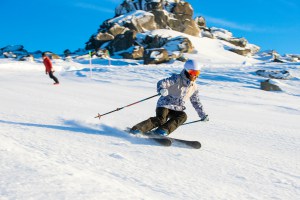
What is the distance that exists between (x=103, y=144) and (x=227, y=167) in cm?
Result: 148

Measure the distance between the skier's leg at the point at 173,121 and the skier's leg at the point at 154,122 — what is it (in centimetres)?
11

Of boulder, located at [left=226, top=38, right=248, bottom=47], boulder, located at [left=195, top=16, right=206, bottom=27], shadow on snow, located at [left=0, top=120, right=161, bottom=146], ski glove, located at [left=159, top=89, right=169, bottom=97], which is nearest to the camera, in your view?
shadow on snow, located at [left=0, top=120, right=161, bottom=146]

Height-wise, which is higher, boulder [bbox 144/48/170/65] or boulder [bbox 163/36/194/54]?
boulder [bbox 163/36/194/54]

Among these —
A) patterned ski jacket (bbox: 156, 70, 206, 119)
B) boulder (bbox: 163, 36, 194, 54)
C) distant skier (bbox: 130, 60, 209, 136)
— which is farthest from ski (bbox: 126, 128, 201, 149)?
boulder (bbox: 163, 36, 194, 54)

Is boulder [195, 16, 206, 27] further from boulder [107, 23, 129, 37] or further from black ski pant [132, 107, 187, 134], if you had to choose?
black ski pant [132, 107, 187, 134]

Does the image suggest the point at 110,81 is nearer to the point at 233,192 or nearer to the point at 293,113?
the point at 293,113

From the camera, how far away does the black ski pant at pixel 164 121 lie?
479 centimetres

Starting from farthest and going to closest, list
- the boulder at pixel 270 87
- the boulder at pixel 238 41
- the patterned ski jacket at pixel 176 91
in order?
the boulder at pixel 238 41
the boulder at pixel 270 87
the patterned ski jacket at pixel 176 91

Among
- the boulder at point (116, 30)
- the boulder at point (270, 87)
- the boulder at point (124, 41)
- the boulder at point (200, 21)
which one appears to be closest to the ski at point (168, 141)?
the boulder at point (270, 87)

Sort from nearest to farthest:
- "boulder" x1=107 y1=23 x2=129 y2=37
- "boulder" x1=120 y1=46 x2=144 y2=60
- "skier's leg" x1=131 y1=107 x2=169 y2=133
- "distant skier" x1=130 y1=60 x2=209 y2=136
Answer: "skier's leg" x1=131 y1=107 x2=169 y2=133 → "distant skier" x1=130 y1=60 x2=209 y2=136 → "boulder" x1=120 y1=46 x2=144 y2=60 → "boulder" x1=107 y1=23 x2=129 y2=37

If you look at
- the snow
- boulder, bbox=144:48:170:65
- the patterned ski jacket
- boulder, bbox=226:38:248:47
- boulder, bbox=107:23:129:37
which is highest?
boulder, bbox=107:23:129:37

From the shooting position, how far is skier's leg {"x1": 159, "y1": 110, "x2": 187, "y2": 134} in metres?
4.82

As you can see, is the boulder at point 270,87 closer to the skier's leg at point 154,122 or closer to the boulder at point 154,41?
the skier's leg at point 154,122

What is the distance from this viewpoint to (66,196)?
87.4 inches
